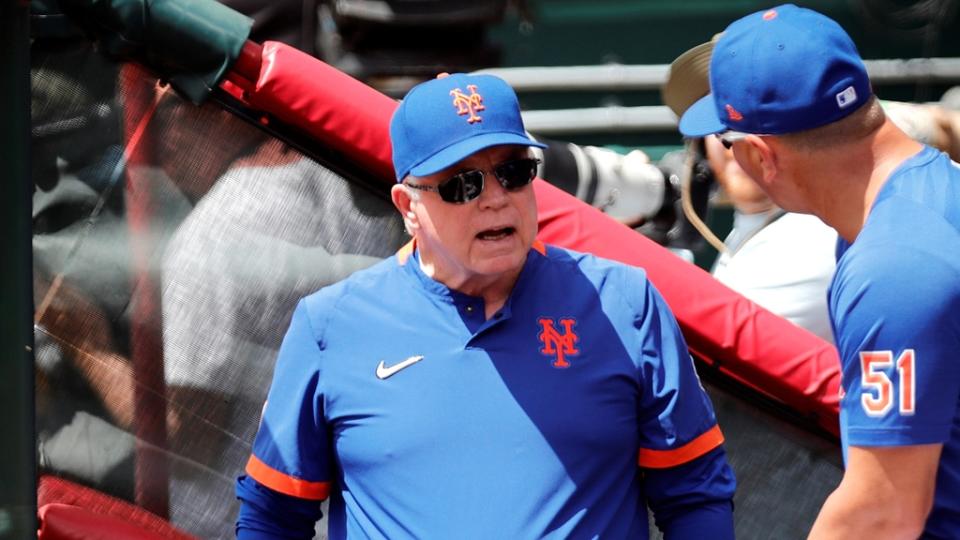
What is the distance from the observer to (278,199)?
10.9 feet

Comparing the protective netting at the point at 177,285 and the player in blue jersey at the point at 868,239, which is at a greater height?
the player in blue jersey at the point at 868,239

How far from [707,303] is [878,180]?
0.95 m

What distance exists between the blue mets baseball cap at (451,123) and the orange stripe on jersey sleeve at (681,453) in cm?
62

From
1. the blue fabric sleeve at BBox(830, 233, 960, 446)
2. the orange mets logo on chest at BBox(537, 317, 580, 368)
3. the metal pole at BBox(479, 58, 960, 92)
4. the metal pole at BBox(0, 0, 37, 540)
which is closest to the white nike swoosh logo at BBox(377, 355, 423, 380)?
the orange mets logo on chest at BBox(537, 317, 580, 368)

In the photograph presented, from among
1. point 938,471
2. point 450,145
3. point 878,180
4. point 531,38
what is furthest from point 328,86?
point 531,38

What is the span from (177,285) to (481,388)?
3.33ft

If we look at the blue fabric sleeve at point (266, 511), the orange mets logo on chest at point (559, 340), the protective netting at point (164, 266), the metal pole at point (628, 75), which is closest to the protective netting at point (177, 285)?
the protective netting at point (164, 266)

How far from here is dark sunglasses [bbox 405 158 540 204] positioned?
104 inches

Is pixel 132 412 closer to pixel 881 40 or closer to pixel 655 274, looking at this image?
pixel 655 274

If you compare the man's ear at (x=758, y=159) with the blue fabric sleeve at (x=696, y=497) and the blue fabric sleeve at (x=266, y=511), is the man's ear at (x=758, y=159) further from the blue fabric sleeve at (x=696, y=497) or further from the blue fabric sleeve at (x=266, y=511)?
the blue fabric sleeve at (x=266, y=511)

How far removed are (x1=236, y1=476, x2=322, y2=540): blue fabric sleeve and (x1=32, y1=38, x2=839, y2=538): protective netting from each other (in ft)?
1.84

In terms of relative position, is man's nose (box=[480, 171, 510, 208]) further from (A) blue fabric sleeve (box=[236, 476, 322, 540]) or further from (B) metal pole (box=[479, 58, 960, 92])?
(B) metal pole (box=[479, 58, 960, 92])

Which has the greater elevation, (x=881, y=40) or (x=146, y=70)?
(x=146, y=70)

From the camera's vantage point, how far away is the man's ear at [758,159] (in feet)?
7.86
